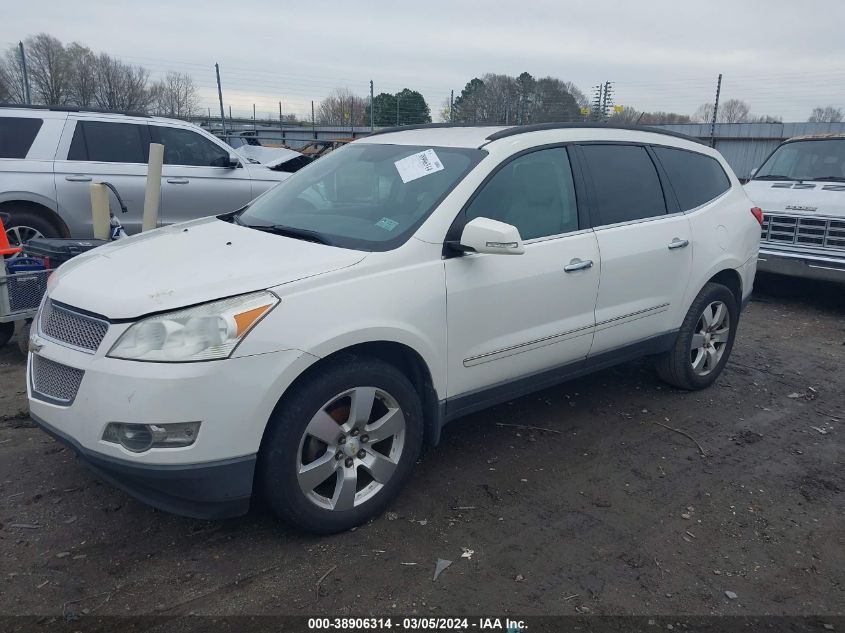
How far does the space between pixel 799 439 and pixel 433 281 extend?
9.28ft

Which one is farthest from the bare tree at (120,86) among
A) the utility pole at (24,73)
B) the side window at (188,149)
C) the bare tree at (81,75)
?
the side window at (188,149)

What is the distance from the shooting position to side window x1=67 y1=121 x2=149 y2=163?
7352 millimetres

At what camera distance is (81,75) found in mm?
21719

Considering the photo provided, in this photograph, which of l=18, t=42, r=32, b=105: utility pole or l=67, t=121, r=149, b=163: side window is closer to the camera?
l=67, t=121, r=149, b=163: side window

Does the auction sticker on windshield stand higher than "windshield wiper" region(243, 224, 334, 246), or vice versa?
the auction sticker on windshield

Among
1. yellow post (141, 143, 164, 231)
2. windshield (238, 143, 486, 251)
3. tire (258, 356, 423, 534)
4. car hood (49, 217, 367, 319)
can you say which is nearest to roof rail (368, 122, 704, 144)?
windshield (238, 143, 486, 251)

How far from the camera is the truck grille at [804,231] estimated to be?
7398 mm

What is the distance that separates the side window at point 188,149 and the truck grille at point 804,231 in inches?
262

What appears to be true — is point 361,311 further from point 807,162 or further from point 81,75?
point 81,75

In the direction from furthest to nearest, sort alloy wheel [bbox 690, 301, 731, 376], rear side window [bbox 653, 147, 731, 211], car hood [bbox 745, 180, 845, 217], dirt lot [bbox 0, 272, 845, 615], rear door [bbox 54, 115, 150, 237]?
car hood [bbox 745, 180, 845, 217]
rear door [bbox 54, 115, 150, 237]
alloy wheel [bbox 690, 301, 731, 376]
rear side window [bbox 653, 147, 731, 211]
dirt lot [bbox 0, 272, 845, 615]

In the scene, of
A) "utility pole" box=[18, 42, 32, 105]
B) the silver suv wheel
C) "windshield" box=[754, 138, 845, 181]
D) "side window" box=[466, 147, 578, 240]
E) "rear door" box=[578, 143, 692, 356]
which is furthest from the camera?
"utility pole" box=[18, 42, 32, 105]

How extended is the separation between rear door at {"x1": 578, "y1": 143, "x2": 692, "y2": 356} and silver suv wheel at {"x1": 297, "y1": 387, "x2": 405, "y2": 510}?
1.56m

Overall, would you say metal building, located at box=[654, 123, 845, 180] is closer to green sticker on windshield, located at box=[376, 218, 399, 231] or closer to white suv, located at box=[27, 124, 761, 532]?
white suv, located at box=[27, 124, 761, 532]

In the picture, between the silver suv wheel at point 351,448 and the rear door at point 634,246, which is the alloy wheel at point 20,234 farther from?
the rear door at point 634,246
